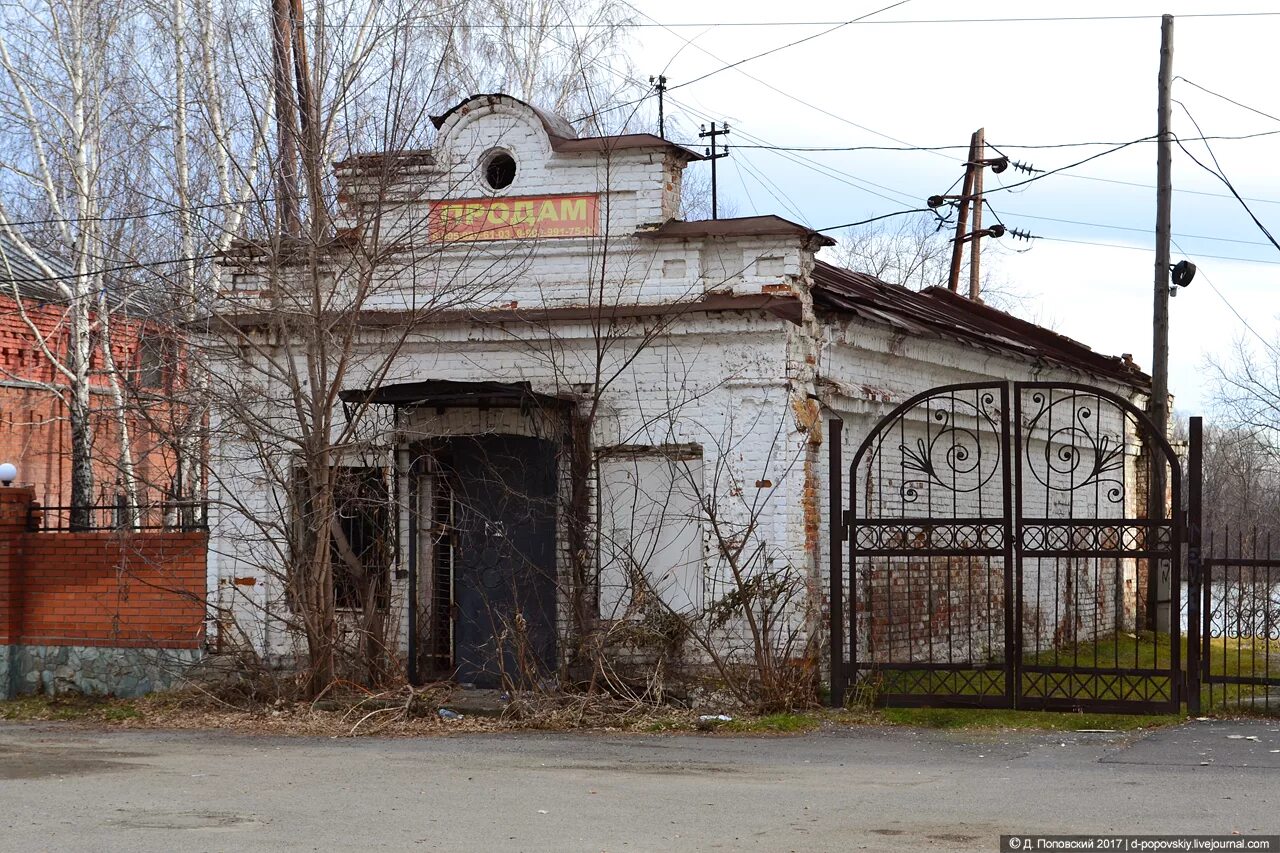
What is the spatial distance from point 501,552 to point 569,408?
4.56ft

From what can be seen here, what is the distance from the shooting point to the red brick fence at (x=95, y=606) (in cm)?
1374

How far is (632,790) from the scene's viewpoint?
839 centimetres

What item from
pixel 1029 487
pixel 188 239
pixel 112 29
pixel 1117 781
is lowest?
pixel 1117 781

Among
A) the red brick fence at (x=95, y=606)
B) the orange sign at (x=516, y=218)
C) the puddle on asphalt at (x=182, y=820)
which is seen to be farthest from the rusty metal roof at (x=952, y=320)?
the puddle on asphalt at (x=182, y=820)

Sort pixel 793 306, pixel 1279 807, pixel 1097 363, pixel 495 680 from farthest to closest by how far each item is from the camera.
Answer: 1. pixel 1097 363
2. pixel 495 680
3. pixel 793 306
4. pixel 1279 807

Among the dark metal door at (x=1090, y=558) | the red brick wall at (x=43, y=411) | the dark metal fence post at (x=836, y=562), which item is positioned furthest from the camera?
the red brick wall at (x=43, y=411)

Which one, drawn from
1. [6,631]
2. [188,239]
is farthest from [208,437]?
[188,239]

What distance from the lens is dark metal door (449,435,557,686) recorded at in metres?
12.5

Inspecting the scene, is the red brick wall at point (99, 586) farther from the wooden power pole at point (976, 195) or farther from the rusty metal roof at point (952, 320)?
the wooden power pole at point (976, 195)

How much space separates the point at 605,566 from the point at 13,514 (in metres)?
6.35

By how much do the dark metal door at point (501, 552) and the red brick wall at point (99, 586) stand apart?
2.45 metres

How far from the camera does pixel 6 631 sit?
47.2ft

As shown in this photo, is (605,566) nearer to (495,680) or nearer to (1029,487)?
(495,680)

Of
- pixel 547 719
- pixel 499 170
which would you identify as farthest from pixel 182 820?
pixel 499 170
